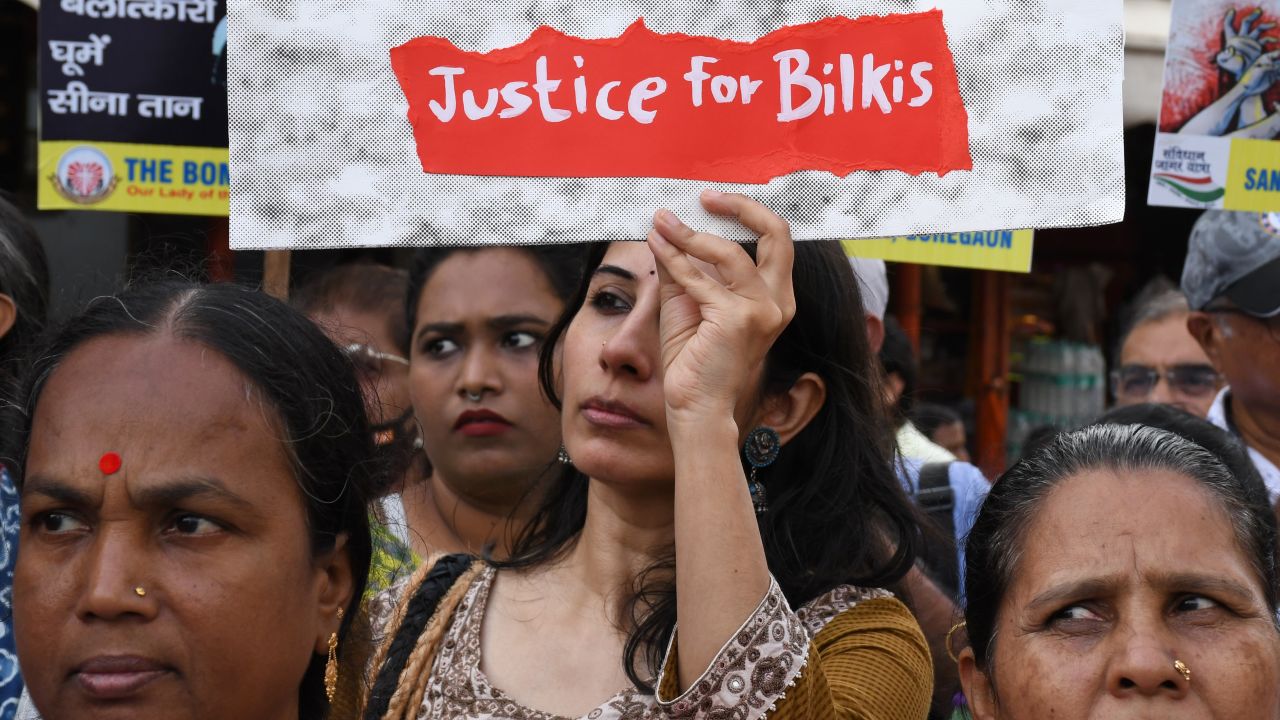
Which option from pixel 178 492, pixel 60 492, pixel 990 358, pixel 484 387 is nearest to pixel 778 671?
pixel 178 492

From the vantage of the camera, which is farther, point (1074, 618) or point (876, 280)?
point (876, 280)

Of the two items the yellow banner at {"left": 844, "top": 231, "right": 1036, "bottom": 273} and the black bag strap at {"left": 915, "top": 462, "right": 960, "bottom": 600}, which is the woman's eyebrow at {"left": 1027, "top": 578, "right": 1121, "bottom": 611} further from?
the yellow banner at {"left": 844, "top": 231, "right": 1036, "bottom": 273}

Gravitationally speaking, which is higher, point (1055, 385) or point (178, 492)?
point (178, 492)

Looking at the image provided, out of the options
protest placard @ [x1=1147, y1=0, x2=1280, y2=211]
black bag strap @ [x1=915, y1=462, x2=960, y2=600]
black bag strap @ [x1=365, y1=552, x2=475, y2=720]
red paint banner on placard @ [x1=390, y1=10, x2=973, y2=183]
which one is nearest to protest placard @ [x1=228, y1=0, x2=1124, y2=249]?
red paint banner on placard @ [x1=390, y1=10, x2=973, y2=183]

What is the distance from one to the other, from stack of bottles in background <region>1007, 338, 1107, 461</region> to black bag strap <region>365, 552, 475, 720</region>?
6560 mm

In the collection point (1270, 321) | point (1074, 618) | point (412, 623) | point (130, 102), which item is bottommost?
point (412, 623)

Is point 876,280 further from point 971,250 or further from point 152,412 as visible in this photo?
point 152,412

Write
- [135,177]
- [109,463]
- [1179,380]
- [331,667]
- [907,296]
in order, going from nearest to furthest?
[109,463] → [331,667] → [135,177] → [1179,380] → [907,296]

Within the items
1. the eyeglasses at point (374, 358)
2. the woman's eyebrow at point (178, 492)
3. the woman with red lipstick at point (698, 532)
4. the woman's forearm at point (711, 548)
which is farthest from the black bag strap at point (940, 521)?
the woman's eyebrow at point (178, 492)

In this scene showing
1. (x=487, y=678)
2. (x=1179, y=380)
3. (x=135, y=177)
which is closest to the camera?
(x=487, y=678)

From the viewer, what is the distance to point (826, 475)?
7.97 feet

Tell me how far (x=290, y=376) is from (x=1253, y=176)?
2.11 meters

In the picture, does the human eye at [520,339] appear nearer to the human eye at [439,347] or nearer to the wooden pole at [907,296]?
the human eye at [439,347]

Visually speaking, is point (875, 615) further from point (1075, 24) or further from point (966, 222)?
point (1075, 24)
